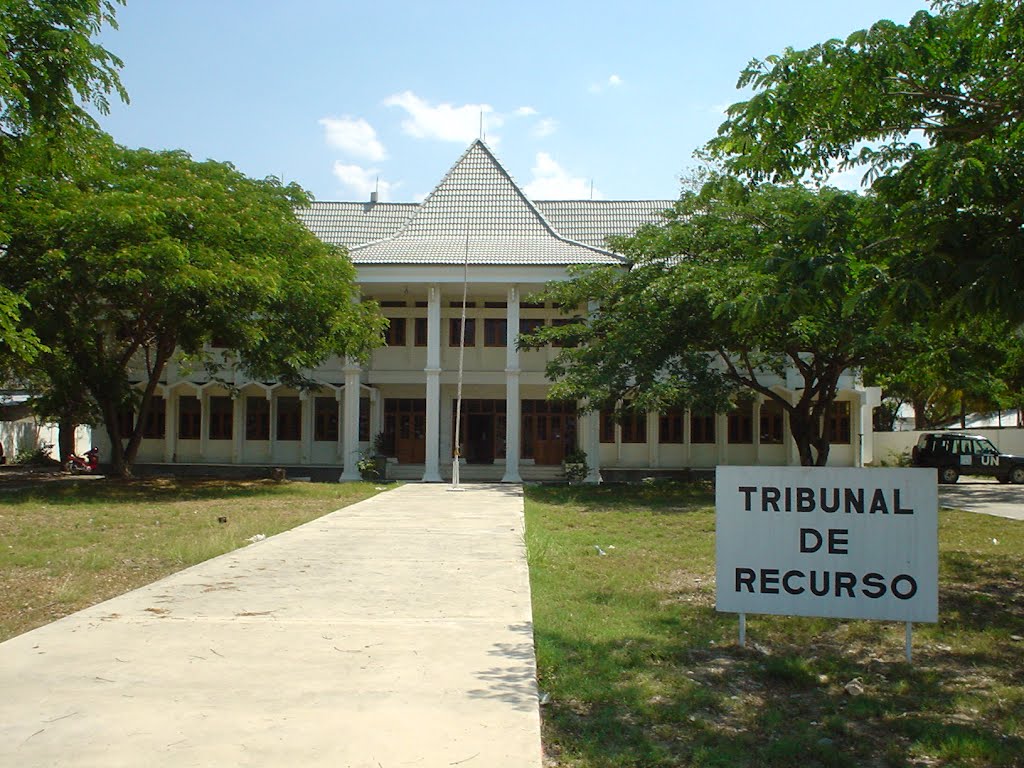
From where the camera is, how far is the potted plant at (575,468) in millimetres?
27891

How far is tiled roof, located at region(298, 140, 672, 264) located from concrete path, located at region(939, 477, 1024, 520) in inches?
472

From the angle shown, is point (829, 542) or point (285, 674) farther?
point (829, 542)

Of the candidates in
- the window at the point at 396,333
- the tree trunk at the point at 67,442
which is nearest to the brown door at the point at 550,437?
the window at the point at 396,333

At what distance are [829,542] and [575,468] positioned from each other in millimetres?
21447

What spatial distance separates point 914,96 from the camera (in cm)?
796

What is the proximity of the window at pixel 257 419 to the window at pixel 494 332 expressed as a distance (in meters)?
8.68

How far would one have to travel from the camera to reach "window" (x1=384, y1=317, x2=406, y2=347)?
32438mm

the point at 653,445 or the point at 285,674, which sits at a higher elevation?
the point at 653,445

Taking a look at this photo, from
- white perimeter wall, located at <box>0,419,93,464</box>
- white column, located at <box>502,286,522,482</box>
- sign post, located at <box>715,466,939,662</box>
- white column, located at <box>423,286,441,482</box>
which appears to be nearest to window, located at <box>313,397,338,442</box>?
white column, located at <box>423,286,441,482</box>

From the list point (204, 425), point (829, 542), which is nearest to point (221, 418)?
point (204, 425)

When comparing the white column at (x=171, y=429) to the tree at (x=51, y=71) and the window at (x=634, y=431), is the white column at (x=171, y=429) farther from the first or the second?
the tree at (x=51, y=71)

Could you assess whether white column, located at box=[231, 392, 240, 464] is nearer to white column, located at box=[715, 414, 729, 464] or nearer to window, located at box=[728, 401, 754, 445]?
white column, located at box=[715, 414, 729, 464]

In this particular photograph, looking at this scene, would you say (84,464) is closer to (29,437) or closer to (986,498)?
(29,437)

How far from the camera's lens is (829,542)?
6469mm
